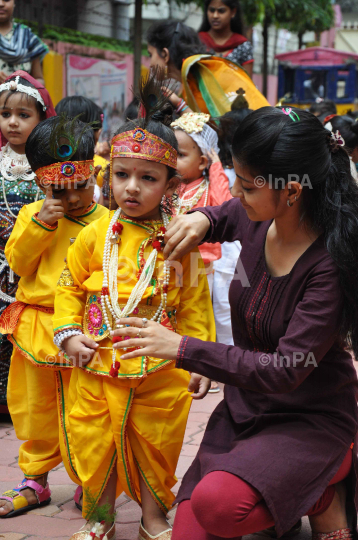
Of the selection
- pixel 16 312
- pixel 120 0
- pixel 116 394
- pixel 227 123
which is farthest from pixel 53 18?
pixel 116 394

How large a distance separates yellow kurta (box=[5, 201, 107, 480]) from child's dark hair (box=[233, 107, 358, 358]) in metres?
0.97

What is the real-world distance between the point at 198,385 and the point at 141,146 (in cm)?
88

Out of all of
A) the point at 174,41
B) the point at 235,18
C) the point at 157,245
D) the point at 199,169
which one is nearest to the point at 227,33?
the point at 235,18

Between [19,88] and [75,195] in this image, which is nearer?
[75,195]

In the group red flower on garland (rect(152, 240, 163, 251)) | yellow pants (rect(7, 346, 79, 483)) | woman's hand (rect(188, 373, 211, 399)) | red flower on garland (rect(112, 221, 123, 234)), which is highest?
red flower on garland (rect(112, 221, 123, 234))

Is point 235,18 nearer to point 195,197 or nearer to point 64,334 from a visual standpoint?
point 195,197

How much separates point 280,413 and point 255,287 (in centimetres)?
43

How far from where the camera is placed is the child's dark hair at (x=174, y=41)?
4.87 meters

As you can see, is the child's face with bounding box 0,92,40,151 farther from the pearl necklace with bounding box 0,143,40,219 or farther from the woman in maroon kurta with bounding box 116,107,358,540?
the woman in maroon kurta with bounding box 116,107,358,540

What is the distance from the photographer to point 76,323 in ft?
7.66

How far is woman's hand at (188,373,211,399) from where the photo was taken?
2.25 m

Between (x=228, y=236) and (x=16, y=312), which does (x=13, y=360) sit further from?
(x=228, y=236)

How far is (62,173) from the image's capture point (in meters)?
2.55

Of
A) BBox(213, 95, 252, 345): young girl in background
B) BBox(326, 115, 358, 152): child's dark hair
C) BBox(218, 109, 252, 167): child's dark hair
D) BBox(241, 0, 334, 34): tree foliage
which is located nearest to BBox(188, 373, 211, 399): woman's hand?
BBox(213, 95, 252, 345): young girl in background
